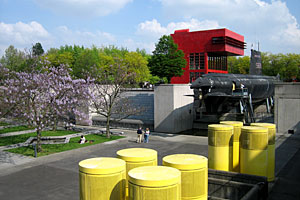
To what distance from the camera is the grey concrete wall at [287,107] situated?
25.3m

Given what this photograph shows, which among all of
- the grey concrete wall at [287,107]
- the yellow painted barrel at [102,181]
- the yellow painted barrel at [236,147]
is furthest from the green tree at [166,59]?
the yellow painted barrel at [102,181]

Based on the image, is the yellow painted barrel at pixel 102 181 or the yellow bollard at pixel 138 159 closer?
the yellow painted barrel at pixel 102 181

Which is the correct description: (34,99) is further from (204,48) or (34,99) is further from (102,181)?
(204,48)

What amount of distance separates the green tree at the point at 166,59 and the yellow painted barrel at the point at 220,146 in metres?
33.2

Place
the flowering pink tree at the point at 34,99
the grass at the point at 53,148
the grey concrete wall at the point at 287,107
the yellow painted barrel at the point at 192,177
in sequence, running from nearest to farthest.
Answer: the yellow painted barrel at the point at 192,177 < the flowering pink tree at the point at 34,99 < the grass at the point at 53,148 < the grey concrete wall at the point at 287,107

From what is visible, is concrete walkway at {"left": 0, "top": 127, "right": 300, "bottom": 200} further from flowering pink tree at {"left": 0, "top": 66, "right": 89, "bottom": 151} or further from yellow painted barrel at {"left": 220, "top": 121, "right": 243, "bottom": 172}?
flowering pink tree at {"left": 0, "top": 66, "right": 89, "bottom": 151}

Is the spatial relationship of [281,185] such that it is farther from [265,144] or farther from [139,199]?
[139,199]

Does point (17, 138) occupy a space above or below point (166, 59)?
below

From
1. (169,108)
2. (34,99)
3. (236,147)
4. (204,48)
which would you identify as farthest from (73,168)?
(204,48)

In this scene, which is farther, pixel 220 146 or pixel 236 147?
pixel 236 147

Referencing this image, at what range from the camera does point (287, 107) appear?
84.4 ft

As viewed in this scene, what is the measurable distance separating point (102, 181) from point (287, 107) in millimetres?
24240

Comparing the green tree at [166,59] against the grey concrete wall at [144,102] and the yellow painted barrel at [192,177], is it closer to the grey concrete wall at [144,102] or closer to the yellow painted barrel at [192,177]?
the grey concrete wall at [144,102]

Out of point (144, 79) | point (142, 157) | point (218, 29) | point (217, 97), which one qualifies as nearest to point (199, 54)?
point (218, 29)
